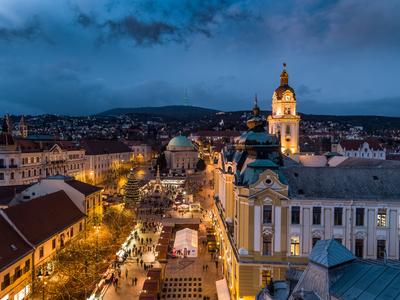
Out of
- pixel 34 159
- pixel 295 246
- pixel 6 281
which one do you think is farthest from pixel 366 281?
pixel 34 159

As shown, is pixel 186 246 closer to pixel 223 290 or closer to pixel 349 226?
pixel 223 290

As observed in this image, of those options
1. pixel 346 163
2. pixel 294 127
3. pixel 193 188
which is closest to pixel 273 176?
pixel 346 163

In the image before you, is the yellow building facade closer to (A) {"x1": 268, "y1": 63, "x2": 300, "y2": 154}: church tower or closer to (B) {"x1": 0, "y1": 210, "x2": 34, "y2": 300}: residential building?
(B) {"x1": 0, "y1": 210, "x2": 34, "y2": 300}: residential building

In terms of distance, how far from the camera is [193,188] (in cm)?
9256

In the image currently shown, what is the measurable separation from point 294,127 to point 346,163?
18655 millimetres

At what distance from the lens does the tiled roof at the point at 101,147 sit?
10541 cm

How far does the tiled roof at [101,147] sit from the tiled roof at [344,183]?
80.8 m

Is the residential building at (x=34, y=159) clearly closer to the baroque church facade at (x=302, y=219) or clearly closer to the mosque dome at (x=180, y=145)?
the mosque dome at (x=180, y=145)

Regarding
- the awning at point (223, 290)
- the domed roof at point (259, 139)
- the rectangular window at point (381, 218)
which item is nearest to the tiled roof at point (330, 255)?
the rectangular window at point (381, 218)

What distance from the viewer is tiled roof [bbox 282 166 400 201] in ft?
99.0

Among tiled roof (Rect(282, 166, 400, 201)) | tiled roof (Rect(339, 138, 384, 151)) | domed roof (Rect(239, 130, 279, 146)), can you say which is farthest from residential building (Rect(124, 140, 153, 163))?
tiled roof (Rect(282, 166, 400, 201))

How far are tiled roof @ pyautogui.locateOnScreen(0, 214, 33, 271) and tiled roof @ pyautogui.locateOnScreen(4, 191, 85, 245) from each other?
0.79 m

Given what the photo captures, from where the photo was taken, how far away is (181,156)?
13575 centimetres

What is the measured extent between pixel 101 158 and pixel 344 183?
87646 mm
